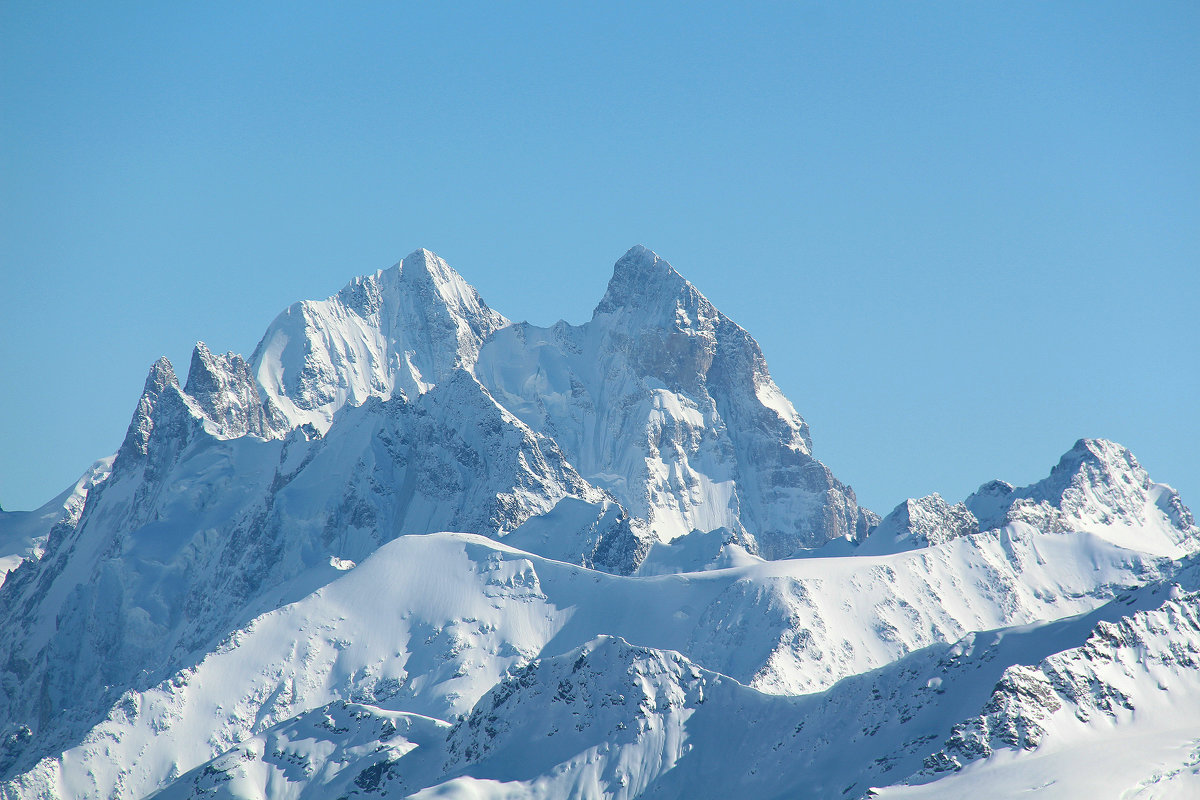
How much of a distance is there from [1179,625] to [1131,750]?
1107 inches

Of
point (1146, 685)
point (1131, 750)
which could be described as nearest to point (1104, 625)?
point (1146, 685)

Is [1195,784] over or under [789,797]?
under

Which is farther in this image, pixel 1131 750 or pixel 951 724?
pixel 951 724

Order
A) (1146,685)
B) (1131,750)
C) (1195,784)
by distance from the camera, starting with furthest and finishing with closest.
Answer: (1146,685) < (1131,750) < (1195,784)

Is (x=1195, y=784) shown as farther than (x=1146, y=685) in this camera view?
No

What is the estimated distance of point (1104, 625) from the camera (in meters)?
197

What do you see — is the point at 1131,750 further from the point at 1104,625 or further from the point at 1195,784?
the point at 1104,625

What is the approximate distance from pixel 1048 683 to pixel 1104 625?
14731mm

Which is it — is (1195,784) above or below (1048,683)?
below

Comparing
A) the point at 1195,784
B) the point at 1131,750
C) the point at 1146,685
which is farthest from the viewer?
the point at 1146,685

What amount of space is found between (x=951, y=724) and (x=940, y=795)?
77.5 ft

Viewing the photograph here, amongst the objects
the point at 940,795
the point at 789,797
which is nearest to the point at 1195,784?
the point at 940,795

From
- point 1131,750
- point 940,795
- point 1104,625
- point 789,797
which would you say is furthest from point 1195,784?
point 789,797

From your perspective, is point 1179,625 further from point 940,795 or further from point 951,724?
point 940,795
